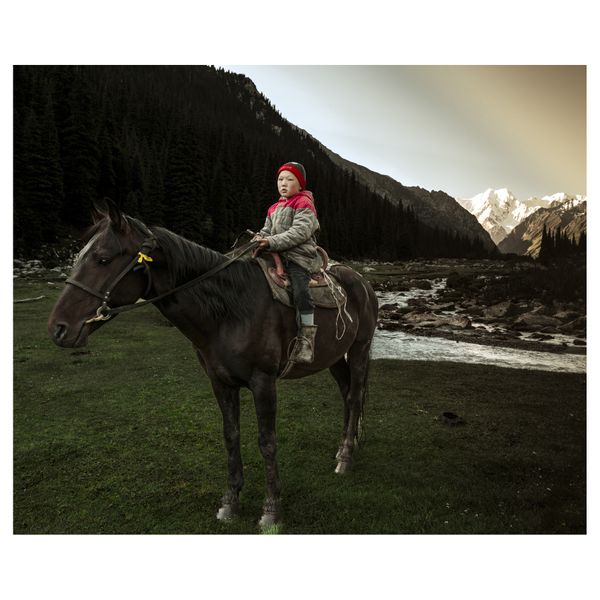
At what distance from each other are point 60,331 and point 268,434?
2201 mm

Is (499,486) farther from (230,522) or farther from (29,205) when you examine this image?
(29,205)

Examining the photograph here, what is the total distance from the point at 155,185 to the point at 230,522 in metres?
12.6

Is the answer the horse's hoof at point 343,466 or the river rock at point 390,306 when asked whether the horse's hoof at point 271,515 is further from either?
the river rock at point 390,306

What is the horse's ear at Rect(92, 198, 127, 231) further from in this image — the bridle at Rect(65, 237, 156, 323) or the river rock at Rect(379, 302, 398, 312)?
the river rock at Rect(379, 302, 398, 312)

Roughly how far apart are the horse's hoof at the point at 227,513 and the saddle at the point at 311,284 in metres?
2.43

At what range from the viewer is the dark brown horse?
312 cm

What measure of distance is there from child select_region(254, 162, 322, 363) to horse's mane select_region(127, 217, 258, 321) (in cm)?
44

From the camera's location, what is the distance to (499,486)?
189 inches

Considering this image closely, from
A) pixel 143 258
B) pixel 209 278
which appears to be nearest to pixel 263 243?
pixel 209 278

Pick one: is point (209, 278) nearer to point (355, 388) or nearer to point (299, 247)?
point (299, 247)

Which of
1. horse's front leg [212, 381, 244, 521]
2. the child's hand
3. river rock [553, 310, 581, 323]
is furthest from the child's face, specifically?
river rock [553, 310, 581, 323]

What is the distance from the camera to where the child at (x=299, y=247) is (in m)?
3.98

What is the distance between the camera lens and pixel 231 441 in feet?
13.5

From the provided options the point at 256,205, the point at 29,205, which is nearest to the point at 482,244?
the point at 256,205
